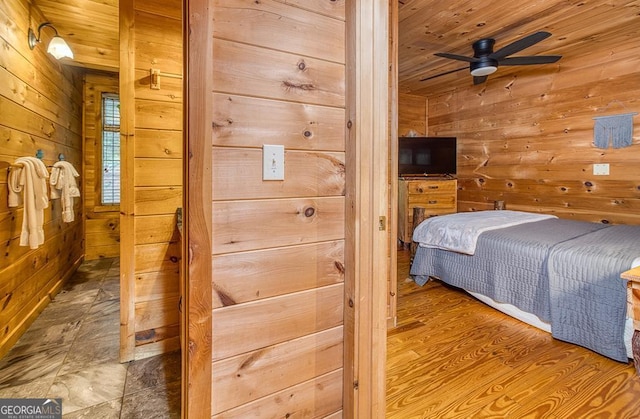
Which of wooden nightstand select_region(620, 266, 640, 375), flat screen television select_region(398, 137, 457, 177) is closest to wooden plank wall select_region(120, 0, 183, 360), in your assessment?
wooden nightstand select_region(620, 266, 640, 375)

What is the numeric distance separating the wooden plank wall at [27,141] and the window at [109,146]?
29.2 inches

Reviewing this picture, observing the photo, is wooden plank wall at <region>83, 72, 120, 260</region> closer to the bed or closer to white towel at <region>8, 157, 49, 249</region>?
white towel at <region>8, 157, 49, 249</region>

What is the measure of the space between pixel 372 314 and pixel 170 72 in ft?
6.27

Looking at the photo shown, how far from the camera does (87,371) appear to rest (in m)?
1.85

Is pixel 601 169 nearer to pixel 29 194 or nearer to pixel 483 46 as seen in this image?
pixel 483 46

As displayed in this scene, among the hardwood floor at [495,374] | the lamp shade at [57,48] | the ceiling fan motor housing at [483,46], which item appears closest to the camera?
the hardwood floor at [495,374]

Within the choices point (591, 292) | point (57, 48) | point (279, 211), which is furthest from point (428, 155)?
point (57, 48)

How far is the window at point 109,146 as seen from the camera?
14.1ft

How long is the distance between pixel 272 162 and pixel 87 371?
185 cm

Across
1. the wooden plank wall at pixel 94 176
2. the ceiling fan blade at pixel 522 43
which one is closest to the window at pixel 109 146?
the wooden plank wall at pixel 94 176

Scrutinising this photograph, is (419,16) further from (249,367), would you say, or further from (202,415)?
(202,415)

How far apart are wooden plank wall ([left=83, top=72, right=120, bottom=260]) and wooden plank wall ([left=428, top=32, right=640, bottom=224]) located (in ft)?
17.4

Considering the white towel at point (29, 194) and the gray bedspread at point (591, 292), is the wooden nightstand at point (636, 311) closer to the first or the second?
the gray bedspread at point (591, 292)

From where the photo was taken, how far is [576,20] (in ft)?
9.21
